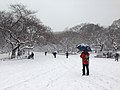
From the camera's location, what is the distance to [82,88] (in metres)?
9.98

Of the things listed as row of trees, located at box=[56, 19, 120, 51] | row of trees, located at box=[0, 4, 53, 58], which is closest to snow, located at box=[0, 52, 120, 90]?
row of trees, located at box=[0, 4, 53, 58]

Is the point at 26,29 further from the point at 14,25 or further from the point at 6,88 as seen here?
the point at 6,88

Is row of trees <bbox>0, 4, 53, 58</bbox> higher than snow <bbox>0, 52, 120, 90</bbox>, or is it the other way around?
row of trees <bbox>0, 4, 53, 58</bbox>

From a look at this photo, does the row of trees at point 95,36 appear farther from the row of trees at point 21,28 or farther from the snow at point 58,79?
the snow at point 58,79

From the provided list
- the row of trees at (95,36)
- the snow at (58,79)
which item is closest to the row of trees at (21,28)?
the snow at (58,79)

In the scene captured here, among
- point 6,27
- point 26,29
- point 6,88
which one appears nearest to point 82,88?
point 6,88

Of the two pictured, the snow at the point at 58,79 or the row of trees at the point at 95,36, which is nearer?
the snow at the point at 58,79

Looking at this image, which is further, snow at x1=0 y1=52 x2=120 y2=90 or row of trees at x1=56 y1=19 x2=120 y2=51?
row of trees at x1=56 y1=19 x2=120 y2=51

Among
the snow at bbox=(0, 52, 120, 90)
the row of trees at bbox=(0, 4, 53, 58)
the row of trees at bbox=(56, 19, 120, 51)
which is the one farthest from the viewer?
the row of trees at bbox=(56, 19, 120, 51)

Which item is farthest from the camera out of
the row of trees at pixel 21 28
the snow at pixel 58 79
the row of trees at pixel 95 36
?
the row of trees at pixel 95 36

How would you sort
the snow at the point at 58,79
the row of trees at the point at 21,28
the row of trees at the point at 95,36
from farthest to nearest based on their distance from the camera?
the row of trees at the point at 95,36 → the row of trees at the point at 21,28 → the snow at the point at 58,79

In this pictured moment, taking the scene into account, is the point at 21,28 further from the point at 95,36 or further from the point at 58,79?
the point at 95,36

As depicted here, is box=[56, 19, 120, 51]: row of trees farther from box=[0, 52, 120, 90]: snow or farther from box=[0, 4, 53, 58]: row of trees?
box=[0, 52, 120, 90]: snow

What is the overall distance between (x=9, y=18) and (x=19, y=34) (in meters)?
3.46
